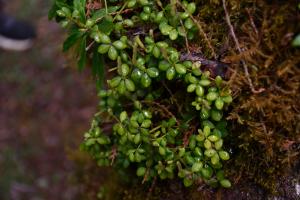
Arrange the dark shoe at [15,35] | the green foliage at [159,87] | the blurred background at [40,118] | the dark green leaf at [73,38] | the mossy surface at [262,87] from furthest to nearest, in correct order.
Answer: the dark shoe at [15,35] < the blurred background at [40,118] < the dark green leaf at [73,38] < the green foliage at [159,87] < the mossy surface at [262,87]

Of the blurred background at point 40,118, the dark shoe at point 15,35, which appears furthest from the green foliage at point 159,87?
the dark shoe at point 15,35

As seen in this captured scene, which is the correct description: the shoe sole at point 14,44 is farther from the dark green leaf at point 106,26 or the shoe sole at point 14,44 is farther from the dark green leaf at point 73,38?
the dark green leaf at point 106,26

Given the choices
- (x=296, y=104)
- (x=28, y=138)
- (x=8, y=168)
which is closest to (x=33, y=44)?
(x=28, y=138)

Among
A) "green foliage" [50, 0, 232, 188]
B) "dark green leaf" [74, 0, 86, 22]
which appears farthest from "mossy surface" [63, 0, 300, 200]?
"dark green leaf" [74, 0, 86, 22]

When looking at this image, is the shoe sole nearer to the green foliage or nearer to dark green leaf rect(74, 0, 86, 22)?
the green foliage

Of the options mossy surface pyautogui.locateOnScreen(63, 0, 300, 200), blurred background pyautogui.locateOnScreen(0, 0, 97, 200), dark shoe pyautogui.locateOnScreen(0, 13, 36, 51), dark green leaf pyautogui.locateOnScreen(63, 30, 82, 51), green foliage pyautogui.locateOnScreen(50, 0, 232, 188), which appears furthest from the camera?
dark shoe pyautogui.locateOnScreen(0, 13, 36, 51)

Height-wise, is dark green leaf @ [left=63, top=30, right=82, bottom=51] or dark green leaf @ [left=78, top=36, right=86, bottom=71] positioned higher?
dark green leaf @ [left=63, top=30, right=82, bottom=51]

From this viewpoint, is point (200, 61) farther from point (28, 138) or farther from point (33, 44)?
point (33, 44)
